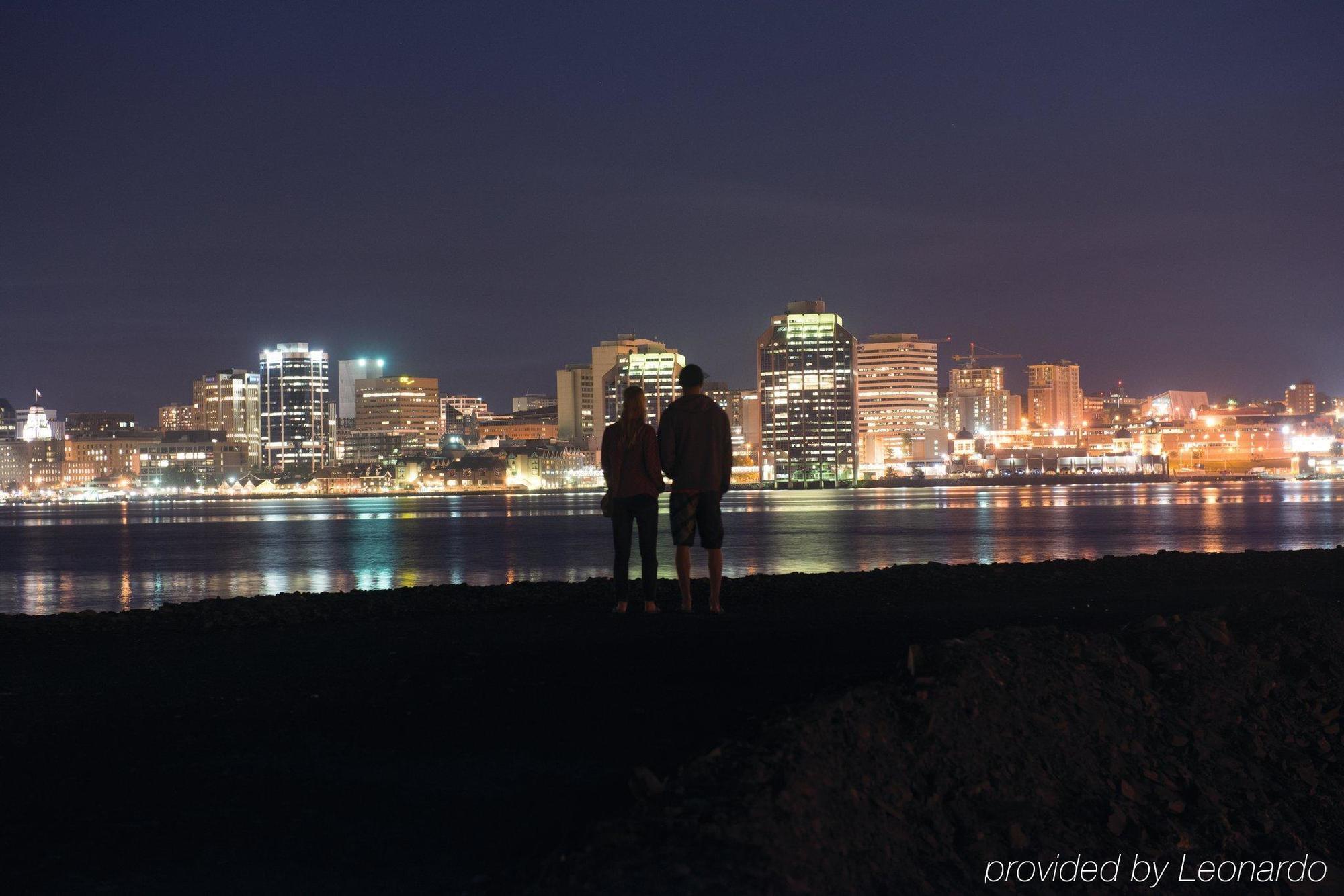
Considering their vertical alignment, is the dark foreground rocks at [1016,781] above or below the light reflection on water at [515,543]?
above

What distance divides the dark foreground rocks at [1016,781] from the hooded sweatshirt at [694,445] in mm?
4089

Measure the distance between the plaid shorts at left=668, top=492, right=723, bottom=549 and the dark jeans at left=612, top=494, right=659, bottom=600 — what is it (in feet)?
0.98

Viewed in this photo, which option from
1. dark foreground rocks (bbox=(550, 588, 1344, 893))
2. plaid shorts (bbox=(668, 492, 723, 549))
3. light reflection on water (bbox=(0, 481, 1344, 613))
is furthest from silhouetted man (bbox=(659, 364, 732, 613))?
light reflection on water (bbox=(0, 481, 1344, 613))

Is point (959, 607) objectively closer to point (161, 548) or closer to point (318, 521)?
point (161, 548)

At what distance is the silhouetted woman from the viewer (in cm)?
1015

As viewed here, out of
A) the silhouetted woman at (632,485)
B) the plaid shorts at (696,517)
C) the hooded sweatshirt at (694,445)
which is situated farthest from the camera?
the silhouetted woman at (632,485)

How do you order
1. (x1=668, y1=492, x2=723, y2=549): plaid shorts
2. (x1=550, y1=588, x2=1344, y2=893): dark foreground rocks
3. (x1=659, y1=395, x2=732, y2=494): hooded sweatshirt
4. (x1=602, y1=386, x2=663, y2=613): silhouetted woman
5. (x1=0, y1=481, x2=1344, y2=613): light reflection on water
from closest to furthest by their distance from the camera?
1. (x1=550, y1=588, x2=1344, y2=893): dark foreground rocks
2. (x1=668, y1=492, x2=723, y2=549): plaid shorts
3. (x1=659, y1=395, x2=732, y2=494): hooded sweatshirt
4. (x1=602, y1=386, x2=663, y2=613): silhouetted woman
5. (x1=0, y1=481, x2=1344, y2=613): light reflection on water

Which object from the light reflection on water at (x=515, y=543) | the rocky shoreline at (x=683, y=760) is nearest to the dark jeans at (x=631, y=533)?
the rocky shoreline at (x=683, y=760)

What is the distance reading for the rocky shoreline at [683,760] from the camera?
392 cm

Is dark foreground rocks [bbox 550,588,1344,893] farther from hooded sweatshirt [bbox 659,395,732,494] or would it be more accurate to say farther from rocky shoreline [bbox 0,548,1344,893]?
hooded sweatshirt [bbox 659,395,732,494]

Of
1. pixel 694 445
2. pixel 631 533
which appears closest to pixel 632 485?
pixel 631 533

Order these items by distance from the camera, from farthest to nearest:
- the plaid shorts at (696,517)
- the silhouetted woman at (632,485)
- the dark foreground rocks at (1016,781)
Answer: the silhouetted woman at (632,485), the plaid shorts at (696,517), the dark foreground rocks at (1016,781)

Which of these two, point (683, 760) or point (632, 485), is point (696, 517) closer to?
point (632, 485)

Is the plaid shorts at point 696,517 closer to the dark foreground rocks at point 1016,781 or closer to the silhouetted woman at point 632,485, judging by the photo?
the silhouetted woman at point 632,485
